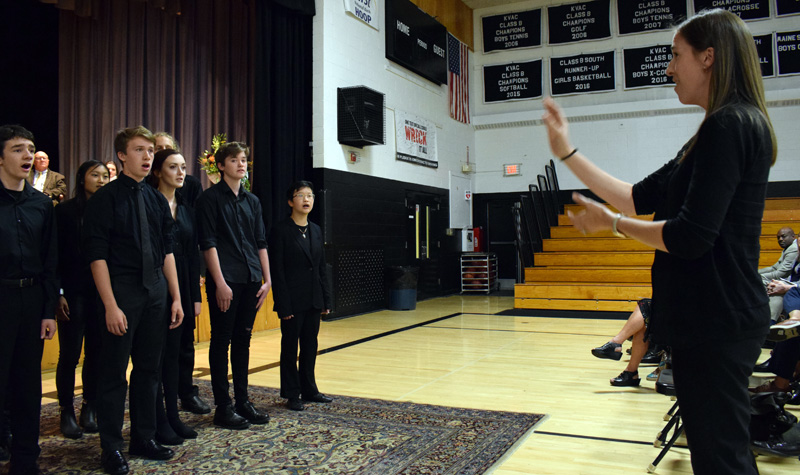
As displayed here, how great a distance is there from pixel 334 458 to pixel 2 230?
1698mm

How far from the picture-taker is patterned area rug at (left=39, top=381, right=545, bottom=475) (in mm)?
2633

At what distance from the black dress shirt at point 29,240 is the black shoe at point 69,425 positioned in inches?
33.1

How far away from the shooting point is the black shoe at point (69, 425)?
3111mm

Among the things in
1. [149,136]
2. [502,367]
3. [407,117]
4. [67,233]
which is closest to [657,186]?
[149,136]

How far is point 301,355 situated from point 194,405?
674 mm

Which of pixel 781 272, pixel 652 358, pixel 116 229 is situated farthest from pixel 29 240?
pixel 781 272

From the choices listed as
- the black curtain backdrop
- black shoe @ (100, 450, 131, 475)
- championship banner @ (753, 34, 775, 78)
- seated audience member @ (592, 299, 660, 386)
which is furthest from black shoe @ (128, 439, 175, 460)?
championship banner @ (753, 34, 775, 78)

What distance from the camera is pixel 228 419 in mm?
3221

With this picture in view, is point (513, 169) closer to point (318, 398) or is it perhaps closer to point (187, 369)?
point (318, 398)

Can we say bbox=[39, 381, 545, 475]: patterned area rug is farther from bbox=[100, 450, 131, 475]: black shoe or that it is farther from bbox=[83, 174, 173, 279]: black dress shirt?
bbox=[83, 174, 173, 279]: black dress shirt

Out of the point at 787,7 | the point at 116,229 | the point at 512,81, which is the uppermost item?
the point at 787,7

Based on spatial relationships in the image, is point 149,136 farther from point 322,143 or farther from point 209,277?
point 322,143

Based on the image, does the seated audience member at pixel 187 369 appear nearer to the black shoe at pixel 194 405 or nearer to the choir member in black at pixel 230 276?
the black shoe at pixel 194 405

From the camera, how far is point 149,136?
9.05ft
